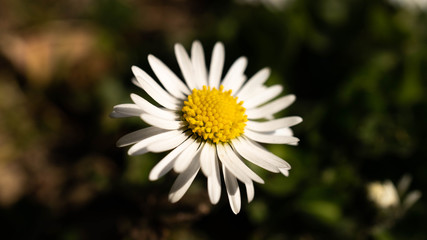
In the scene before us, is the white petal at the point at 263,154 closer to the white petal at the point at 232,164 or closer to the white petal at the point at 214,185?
the white petal at the point at 232,164

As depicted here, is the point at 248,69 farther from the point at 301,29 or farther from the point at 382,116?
the point at 382,116

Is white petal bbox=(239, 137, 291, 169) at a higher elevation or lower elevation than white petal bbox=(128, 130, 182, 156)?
lower

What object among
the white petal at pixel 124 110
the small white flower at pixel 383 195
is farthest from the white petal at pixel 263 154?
the small white flower at pixel 383 195

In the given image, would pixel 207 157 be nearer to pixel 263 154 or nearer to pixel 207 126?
pixel 207 126

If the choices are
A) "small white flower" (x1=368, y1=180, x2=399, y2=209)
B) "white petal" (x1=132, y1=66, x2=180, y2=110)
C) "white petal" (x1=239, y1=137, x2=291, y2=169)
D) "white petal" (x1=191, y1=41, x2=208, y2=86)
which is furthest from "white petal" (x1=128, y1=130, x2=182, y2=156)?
"small white flower" (x1=368, y1=180, x2=399, y2=209)

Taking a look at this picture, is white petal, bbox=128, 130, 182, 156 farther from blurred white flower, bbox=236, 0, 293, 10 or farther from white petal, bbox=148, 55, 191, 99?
blurred white flower, bbox=236, 0, 293, 10
